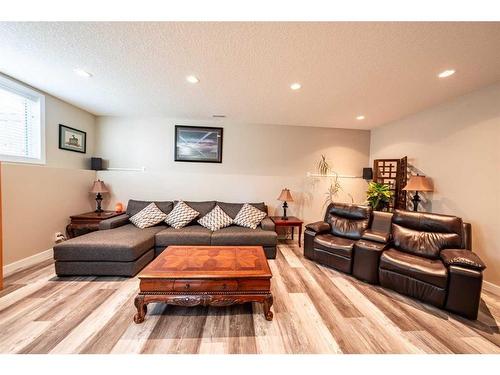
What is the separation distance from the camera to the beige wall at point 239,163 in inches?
151

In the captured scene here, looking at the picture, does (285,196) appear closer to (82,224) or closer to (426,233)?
(426,233)

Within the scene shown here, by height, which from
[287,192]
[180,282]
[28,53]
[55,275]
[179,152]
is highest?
[28,53]

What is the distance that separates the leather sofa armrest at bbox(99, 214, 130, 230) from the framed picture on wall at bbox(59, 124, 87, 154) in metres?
1.46

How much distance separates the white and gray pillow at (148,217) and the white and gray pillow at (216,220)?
701 millimetres

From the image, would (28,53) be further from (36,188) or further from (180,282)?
(180,282)

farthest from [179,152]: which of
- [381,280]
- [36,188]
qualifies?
[381,280]

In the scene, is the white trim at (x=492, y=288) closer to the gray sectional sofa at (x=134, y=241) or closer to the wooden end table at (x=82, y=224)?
the gray sectional sofa at (x=134, y=241)

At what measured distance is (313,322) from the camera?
1649 millimetres

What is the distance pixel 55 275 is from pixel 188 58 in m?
3.03

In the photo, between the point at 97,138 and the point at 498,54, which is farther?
the point at 97,138

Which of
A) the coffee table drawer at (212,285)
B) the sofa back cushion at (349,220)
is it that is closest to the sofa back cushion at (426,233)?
the sofa back cushion at (349,220)

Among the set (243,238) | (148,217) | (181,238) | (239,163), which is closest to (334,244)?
(243,238)

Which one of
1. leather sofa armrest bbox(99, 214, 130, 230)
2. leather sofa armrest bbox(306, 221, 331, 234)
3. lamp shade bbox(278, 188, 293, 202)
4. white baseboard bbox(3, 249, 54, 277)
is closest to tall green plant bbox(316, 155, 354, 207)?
lamp shade bbox(278, 188, 293, 202)
